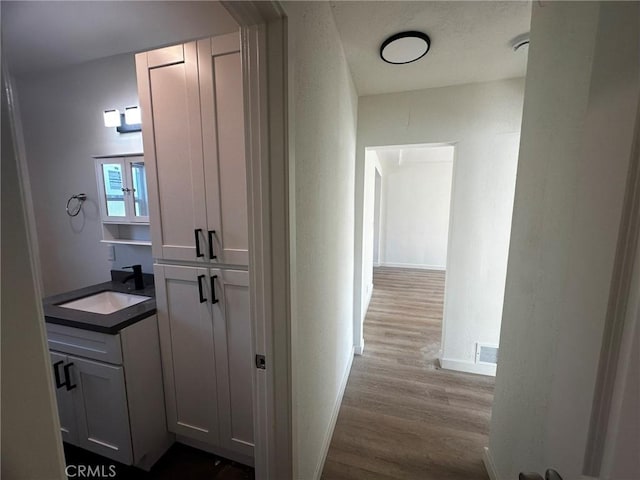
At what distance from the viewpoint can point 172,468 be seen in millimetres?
1502

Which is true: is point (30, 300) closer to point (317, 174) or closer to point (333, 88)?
point (317, 174)

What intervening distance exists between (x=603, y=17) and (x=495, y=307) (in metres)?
2.31

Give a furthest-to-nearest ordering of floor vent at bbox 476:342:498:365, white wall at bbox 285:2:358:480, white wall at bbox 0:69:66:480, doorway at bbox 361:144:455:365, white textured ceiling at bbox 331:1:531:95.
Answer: doorway at bbox 361:144:455:365
floor vent at bbox 476:342:498:365
white textured ceiling at bbox 331:1:531:95
white wall at bbox 285:2:358:480
white wall at bbox 0:69:66:480

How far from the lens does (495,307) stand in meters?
2.31

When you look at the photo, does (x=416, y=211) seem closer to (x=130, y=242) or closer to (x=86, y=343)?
(x=130, y=242)

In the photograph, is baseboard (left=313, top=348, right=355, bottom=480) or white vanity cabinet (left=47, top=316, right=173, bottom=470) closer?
white vanity cabinet (left=47, top=316, right=173, bottom=470)

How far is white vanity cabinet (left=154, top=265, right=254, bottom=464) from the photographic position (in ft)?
4.50

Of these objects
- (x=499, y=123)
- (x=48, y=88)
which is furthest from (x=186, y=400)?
(x=499, y=123)

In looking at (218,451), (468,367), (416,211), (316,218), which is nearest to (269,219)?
(316,218)

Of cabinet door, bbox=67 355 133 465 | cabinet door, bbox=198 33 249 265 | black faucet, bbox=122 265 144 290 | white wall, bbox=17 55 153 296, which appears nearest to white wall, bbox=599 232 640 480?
cabinet door, bbox=198 33 249 265

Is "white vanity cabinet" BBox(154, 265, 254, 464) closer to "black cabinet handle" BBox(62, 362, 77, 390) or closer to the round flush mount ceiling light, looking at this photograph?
"black cabinet handle" BBox(62, 362, 77, 390)

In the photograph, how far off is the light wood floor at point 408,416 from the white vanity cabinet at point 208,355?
0.63 m

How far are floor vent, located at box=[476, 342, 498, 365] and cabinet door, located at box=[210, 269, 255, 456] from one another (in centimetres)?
205

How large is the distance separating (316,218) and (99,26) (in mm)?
1616
